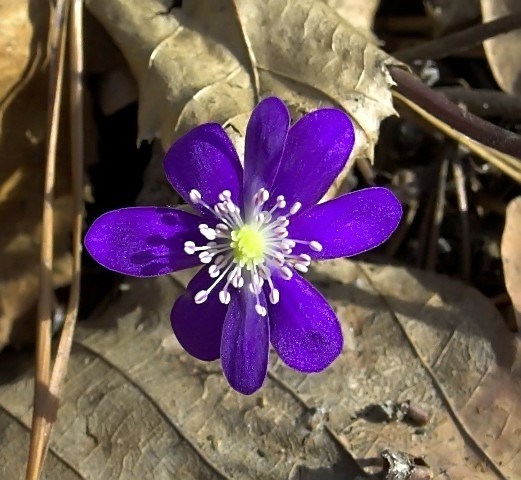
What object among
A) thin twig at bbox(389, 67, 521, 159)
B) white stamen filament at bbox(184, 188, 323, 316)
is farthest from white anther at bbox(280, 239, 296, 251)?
thin twig at bbox(389, 67, 521, 159)

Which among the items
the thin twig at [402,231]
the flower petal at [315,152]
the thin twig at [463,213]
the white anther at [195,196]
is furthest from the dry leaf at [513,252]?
the white anther at [195,196]

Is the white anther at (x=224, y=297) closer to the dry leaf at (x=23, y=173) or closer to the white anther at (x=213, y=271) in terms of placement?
the white anther at (x=213, y=271)

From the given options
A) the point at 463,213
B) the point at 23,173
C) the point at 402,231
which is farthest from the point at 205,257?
the point at 463,213

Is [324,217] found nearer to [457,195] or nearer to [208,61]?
[208,61]

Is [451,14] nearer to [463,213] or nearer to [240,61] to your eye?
[463,213]

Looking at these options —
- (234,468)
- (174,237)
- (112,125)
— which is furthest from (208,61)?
(234,468)

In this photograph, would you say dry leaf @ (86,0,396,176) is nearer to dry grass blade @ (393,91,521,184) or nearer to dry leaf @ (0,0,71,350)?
dry leaf @ (0,0,71,350)

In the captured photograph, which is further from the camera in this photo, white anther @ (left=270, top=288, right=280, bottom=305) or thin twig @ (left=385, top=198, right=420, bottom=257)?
thin twig @ (left=385, top=198, right=420, bottom=257)
